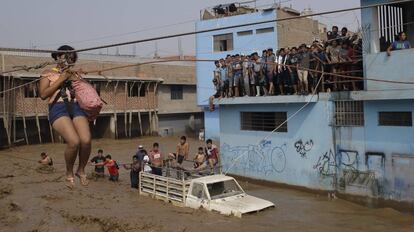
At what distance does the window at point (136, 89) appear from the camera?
37.2m

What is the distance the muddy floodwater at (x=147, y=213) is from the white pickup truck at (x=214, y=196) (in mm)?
205

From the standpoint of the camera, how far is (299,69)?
15703 mm

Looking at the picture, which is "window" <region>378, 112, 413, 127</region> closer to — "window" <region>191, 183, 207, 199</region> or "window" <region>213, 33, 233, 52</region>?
"window" <region>191, 183, 207, 199</region>

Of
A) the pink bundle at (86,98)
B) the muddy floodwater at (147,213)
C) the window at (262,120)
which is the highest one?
the pink bundle at (86,98)

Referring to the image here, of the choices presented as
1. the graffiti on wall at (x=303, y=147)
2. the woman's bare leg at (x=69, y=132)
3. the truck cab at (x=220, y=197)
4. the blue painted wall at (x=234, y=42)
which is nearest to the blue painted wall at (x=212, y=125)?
the blue painted wall at (x=234, y=42)

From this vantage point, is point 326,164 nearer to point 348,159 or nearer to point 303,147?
point 348,159

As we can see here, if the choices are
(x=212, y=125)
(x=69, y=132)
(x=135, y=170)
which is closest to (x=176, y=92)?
(x=212, y=125)

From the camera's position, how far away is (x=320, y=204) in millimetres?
15477

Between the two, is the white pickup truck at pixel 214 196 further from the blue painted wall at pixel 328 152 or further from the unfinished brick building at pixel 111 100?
the unfinished brick building at pixel 111 100

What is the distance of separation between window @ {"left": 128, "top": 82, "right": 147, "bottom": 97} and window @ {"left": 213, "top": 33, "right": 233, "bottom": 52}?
319 inches

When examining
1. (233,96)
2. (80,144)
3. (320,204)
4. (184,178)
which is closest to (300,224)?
(320,204)

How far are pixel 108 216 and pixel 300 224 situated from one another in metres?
5.45

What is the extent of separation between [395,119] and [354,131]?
1374 mm

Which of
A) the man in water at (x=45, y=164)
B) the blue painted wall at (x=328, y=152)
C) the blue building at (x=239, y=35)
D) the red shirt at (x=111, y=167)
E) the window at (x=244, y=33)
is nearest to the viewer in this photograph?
the blue painted wall at (x=328, y=152)
